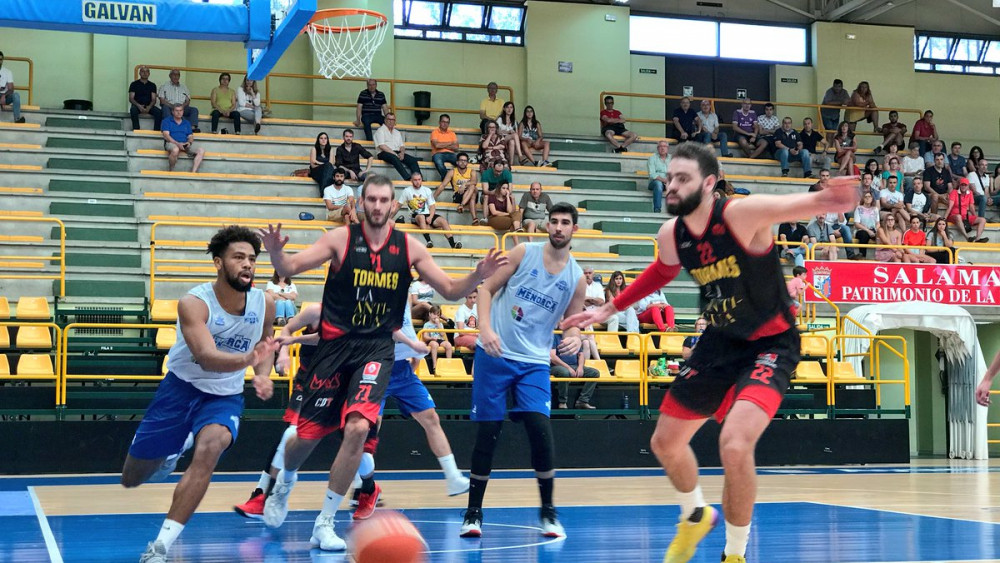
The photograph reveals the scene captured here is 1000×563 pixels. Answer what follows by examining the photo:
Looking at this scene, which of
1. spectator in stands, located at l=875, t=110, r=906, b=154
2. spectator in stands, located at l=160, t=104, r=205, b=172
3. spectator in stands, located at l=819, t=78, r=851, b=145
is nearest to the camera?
spectator in stands, located at l=160, t=104, r=205, b=172

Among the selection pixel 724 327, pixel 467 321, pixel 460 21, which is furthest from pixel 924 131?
pixel 724 327

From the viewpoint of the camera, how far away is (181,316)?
271 inches

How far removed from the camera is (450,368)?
1556 cm

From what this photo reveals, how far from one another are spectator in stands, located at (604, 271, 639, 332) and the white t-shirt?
4.09m

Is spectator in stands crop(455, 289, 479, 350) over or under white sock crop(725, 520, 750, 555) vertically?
over

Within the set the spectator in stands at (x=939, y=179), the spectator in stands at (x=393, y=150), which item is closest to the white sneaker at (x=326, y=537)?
the spectator in stands at (x=393, y=150)

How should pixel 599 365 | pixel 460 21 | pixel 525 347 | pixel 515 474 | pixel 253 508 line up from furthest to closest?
1. pixel 460 21
2. pixel 599 365
3. pixel 515 474
4. pixel 253 508
5. pixel 525 347

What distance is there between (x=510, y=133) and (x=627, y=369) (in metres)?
8.37

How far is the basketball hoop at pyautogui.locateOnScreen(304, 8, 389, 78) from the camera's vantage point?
13.7 metres

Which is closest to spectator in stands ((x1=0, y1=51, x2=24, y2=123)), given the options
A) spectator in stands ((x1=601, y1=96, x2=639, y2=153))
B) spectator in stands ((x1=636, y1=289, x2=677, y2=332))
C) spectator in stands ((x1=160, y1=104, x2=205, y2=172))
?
spectator in stands ((x1=160, y1=104, x2=205, y2=172))

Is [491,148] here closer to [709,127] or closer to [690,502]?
[709,127]

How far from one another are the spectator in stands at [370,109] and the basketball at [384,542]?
20.7 m

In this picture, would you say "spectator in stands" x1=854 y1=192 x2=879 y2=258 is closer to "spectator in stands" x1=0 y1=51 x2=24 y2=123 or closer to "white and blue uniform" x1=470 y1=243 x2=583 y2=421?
"white and blue uniform" x1=470 y1=243 x2=583 y2=421

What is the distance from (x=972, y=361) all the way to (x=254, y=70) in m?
12.9
